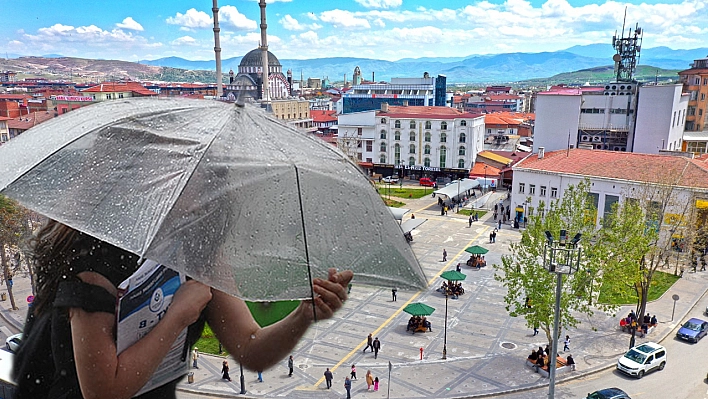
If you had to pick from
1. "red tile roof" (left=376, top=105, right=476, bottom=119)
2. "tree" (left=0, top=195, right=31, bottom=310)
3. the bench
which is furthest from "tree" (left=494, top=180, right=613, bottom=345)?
"red tile roof" (left=376, top=105, right=476, bottom=119)

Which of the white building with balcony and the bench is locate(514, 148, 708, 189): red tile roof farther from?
the white building with balcony

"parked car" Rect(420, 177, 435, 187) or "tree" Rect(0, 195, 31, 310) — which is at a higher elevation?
"tree" Rect(0, 195, 31, 310)

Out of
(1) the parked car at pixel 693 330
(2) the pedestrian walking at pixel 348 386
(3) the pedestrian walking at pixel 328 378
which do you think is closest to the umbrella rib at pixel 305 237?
(2) the pedestrian walking at pixel 348 386

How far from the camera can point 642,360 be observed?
18.3 meters

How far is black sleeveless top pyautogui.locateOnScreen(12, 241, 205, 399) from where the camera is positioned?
219 centimetres

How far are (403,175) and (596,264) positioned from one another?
135 feet

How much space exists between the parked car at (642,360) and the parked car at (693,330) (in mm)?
2931

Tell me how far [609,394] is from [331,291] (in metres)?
16.7

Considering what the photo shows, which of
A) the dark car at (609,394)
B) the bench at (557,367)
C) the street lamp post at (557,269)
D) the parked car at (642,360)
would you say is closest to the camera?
the street lamp post at (557,269)

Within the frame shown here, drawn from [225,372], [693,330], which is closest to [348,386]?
[225,372]

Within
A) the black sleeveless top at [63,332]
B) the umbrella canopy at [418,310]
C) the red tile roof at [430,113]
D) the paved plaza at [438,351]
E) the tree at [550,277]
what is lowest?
the paved plaza at [438,351]

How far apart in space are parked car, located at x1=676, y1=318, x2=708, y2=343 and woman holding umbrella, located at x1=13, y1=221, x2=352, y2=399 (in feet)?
77.1

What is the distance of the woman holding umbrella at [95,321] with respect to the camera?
2.16 m

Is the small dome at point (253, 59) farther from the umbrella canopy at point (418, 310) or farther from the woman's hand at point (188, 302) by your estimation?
the woman's hand at point (188, 302)
